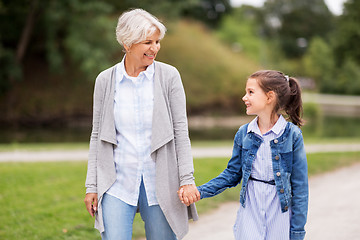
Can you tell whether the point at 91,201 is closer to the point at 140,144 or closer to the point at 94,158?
the point at 94,158

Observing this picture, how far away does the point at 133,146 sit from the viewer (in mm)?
2764

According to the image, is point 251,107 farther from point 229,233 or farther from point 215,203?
point 215,203

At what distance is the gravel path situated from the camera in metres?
4.77

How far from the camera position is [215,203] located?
6.28m

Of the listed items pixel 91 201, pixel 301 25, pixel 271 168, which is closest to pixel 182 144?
pixel 271 168

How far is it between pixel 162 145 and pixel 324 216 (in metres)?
3.41

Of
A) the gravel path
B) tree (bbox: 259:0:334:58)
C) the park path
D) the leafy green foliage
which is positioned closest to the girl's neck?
the gravel path

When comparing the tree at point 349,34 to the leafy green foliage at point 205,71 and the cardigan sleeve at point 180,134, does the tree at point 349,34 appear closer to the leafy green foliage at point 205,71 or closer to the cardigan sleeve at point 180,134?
the leafy green foliage at point 205,71

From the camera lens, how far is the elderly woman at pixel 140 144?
276 centimetres

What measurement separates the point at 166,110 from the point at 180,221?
0.71 m

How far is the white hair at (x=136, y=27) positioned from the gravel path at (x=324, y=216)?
8.85 feet

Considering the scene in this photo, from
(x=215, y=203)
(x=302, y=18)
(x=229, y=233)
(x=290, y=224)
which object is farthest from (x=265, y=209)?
(x=302, y=18)

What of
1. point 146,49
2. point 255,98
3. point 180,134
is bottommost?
point 180,134

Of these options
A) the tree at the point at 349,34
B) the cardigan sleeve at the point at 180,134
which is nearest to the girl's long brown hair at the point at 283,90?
the cardigan sleeve at the point at 180,134
